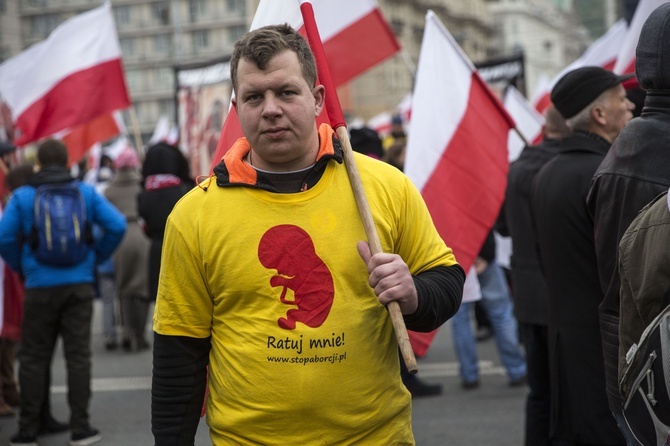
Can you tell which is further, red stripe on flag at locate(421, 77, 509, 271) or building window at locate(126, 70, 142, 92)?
building window at locate(126, 70, 142, 92)

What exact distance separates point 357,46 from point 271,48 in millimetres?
4003

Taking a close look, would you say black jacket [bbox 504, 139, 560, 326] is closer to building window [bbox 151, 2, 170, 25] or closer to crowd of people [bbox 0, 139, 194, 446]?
crowd of people [bbox 0, 139, 194, 446]

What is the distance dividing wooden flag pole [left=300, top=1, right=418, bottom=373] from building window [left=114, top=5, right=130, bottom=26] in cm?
8365

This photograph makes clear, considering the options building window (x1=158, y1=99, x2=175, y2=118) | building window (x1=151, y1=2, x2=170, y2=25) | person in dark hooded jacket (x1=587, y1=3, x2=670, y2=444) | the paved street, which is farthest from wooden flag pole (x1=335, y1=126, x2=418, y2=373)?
building window (x1=158, y1=99, x2=175, y2=118)

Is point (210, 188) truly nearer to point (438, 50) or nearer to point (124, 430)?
point (438, 50)

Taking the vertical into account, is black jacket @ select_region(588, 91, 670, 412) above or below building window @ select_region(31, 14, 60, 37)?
below

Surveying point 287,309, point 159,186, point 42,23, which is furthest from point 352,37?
point 42,23

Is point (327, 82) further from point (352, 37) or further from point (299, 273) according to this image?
point (352, 37)

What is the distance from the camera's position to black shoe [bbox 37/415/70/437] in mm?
7238

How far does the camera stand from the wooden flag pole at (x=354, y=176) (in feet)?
8.64

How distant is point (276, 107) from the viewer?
9.16 feet

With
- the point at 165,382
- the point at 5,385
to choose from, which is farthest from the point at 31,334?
the point at 165,382

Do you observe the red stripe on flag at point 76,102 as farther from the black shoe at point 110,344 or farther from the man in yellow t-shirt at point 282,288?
the man in yellow t-shirt at point 282,288

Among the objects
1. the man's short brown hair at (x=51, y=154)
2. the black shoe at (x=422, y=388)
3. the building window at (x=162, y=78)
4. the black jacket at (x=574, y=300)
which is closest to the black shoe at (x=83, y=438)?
the man's short brown hair at (x=51, y=154)
